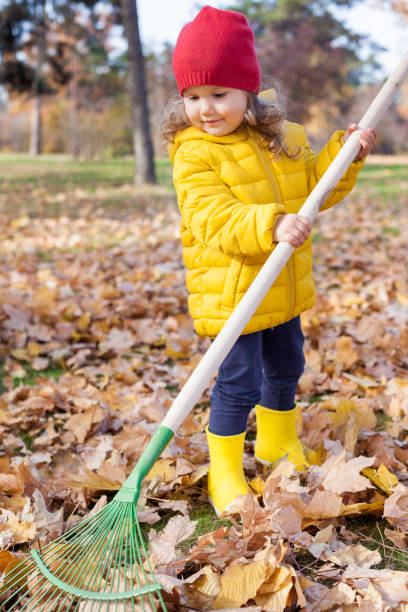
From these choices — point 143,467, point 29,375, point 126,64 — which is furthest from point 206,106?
point 126,64

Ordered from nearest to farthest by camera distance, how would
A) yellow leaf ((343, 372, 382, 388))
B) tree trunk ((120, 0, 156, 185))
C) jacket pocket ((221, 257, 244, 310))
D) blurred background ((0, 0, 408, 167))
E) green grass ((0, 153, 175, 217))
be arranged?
jacket pocket ((221, 257, 244, 310)) < yellow leaf ((343, 372, 382, 388)) < green grass ((0, 153, 175, 217)) < tree trunk ((120, 0, 156, 185)) < blurred background ((0, 0, 408, 167))

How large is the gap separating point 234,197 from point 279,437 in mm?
996

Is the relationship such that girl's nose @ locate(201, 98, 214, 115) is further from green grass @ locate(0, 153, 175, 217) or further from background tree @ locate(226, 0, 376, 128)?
background tree @ locate(226, 0, 376, 128)

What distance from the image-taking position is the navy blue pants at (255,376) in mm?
2004

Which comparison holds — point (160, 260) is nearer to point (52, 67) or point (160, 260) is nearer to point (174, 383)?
point (174, 383)

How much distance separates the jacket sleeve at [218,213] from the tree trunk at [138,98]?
9101mm

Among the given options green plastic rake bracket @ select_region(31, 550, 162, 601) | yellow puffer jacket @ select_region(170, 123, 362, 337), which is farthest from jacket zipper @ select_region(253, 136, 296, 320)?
green plastic rake bracket @ select_region(31, 550, 162, 601)

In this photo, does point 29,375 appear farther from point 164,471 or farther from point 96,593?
point 96,593

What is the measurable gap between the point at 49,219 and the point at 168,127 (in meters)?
6.55

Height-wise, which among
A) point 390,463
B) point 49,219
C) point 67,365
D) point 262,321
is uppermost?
point 262,321

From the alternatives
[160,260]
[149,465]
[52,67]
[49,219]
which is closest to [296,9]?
[52,67]

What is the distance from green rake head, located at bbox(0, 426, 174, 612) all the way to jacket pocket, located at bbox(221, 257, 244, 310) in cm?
49

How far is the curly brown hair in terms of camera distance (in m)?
1.92

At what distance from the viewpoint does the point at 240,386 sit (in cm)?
203
